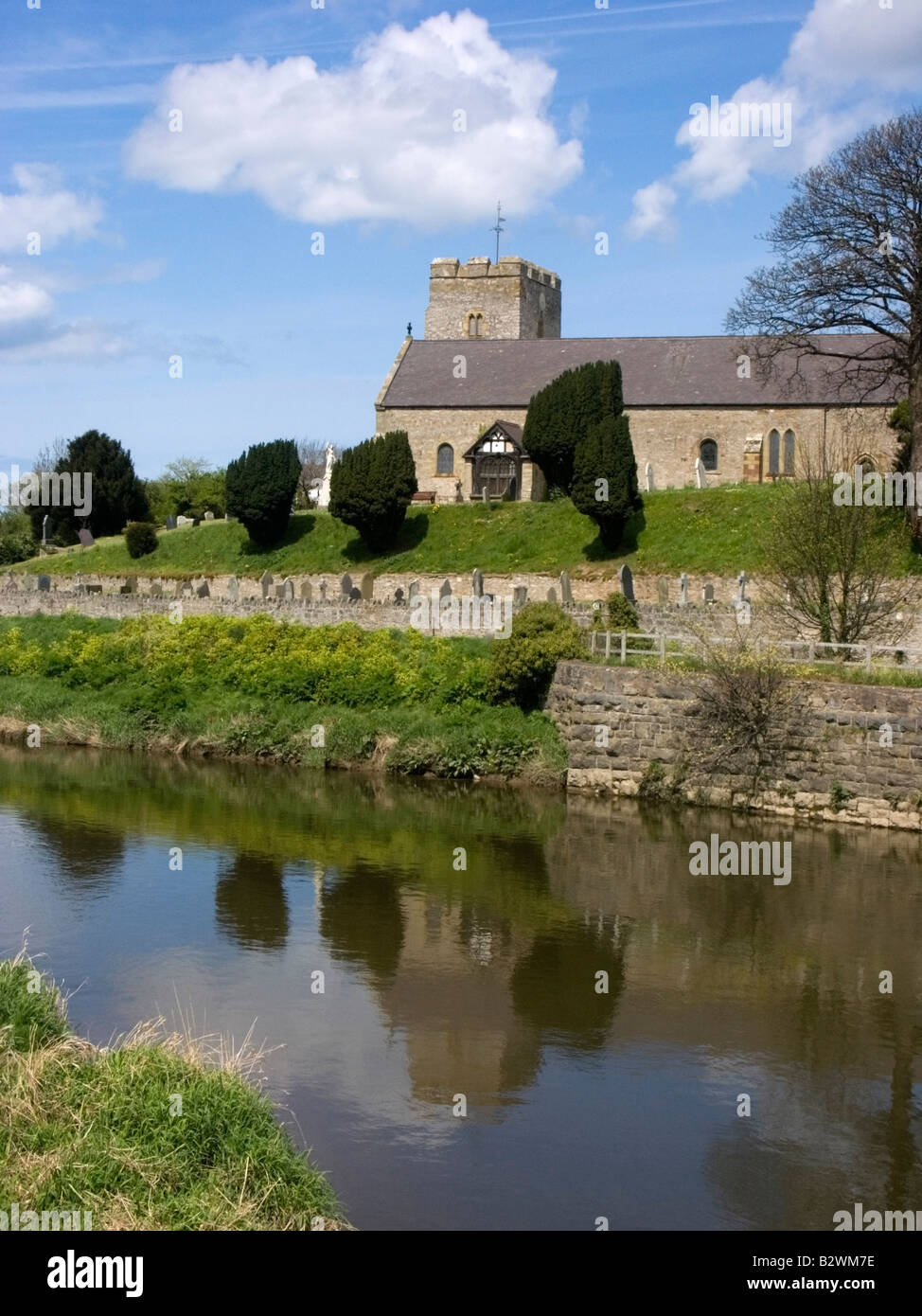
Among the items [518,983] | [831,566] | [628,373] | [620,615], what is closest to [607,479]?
[620,615]

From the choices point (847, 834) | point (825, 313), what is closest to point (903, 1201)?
point (847, 834)

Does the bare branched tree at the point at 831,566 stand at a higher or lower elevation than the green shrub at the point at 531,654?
higher

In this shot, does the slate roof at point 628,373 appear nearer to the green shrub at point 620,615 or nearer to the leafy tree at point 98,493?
the leafy tree at point 98,493

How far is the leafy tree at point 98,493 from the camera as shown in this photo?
59062 millimetres

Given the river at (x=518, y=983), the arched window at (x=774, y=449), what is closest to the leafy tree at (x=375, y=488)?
the arched window at (x=774, y=449)

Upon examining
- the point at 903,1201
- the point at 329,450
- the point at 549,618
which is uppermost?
the point at 329,450

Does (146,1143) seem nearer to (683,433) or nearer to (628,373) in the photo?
(683,433)

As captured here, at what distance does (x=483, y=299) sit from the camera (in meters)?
69.2

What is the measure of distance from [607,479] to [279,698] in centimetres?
1569

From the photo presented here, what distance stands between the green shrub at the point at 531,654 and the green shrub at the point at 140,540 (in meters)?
24.8

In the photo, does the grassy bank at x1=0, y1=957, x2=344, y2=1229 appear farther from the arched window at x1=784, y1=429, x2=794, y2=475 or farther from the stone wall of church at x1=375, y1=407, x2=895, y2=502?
the arched window at x1=784, y1=429, x2=794, y2=475
